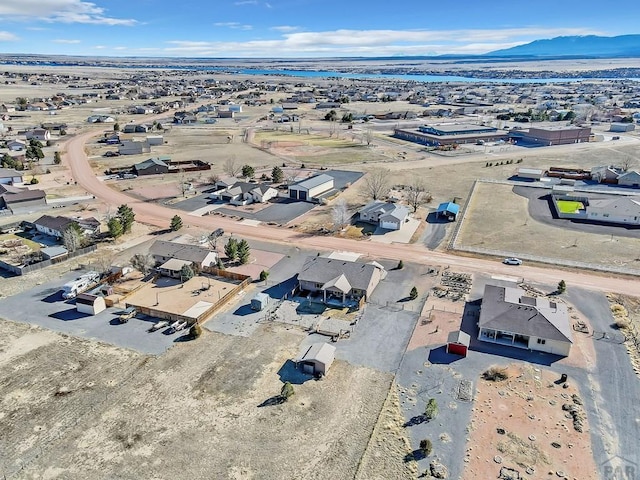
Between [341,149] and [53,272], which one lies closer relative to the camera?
[53,272]

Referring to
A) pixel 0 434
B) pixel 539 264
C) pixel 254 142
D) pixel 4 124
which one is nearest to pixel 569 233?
pixel 539 264

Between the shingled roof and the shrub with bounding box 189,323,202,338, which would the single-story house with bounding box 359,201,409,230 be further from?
the shrub with bounding box 189,323,202,338

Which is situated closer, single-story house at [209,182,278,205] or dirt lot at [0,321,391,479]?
dirt lot at [0,321,391,479]

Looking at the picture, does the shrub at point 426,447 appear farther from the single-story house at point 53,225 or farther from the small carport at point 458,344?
the single-story house at point 53,225

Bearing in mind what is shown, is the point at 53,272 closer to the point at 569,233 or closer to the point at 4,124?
the point at 569,233

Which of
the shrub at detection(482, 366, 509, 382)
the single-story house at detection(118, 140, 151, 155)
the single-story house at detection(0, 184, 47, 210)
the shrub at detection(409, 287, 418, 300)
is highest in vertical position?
the single-story house at detection(118, 140, 151, 155)

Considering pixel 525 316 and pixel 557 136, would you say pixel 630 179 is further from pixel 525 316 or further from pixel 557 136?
pixel 525 316

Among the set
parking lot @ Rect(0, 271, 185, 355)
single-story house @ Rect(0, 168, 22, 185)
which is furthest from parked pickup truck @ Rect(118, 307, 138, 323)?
single-story house @ Rect(0, 168, 22, 185)
